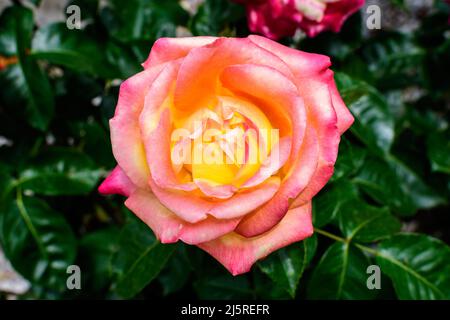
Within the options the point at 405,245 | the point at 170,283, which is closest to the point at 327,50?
the point at 405,245

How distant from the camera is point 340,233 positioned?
815mm

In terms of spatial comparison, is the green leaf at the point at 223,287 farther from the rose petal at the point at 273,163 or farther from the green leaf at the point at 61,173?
the rose petal at the point at 273,163

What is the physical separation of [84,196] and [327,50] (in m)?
0.54

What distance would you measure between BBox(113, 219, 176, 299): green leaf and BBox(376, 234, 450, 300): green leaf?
12.0 inches

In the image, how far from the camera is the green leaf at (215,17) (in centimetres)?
83

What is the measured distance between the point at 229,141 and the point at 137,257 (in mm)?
281

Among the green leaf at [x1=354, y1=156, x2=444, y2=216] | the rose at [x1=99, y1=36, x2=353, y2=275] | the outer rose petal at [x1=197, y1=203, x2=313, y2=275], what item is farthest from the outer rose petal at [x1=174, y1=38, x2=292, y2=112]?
the green leaf at [x1=354, y1=156, x2=444, y2=216]

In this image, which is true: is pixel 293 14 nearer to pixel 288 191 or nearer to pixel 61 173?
pixel 288 191

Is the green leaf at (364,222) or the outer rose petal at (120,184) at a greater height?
the outer rose petal at (120,184)

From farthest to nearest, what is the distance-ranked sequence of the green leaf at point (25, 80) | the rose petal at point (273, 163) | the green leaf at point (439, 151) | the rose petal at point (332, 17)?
1. the green leaf at point (439, 151)
2. the green leaf at point (25, 80)
3. the rose petal at point (332, 17)
4. the rose petal at point (273, 163)

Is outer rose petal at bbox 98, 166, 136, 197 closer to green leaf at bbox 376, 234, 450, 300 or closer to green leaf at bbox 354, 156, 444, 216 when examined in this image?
green leaf at bbox 376, 234, 450, 300

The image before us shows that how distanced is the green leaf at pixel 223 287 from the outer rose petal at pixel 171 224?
0.37 m

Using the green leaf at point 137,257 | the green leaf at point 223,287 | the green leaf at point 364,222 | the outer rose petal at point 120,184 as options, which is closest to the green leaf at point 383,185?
the green leaf at point 364,222

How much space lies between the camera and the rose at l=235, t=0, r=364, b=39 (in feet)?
2.34
